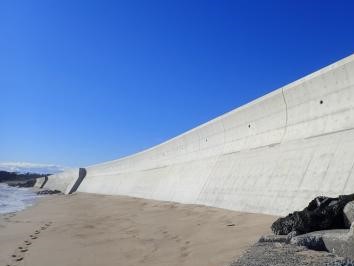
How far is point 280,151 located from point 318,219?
16.2ft

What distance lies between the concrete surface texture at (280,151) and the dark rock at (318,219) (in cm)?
173

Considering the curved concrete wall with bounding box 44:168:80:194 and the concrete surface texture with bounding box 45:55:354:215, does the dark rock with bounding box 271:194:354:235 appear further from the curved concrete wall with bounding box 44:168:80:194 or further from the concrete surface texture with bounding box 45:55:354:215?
the curved concrete wall with bounding box 44:168:80:194

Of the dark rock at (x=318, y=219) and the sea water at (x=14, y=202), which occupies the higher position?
the sea water at (x=14, y=202)

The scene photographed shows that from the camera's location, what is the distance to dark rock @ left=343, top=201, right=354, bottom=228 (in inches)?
182

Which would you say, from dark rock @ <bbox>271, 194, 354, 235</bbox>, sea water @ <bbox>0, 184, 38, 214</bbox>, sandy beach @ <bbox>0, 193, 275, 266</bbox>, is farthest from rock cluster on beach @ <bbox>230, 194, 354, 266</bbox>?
sea water @ <bbox>0, 184, 38, 214</bbox>

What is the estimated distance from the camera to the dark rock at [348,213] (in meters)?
4.63

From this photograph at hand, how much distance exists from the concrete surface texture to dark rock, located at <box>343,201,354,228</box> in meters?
1.96

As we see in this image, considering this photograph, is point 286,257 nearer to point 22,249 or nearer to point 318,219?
point 318,219

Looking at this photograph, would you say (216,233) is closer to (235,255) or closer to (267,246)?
(235,255)

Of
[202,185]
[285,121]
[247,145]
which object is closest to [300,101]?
[285,121]

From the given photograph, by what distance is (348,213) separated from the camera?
15.4 ft

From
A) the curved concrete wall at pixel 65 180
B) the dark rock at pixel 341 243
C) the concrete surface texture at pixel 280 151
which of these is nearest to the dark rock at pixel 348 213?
the dark rock at pixel 341 243

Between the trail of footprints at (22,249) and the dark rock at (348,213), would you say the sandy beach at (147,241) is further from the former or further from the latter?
the dark rock at (348,213)

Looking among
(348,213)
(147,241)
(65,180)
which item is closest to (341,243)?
(348,213)
